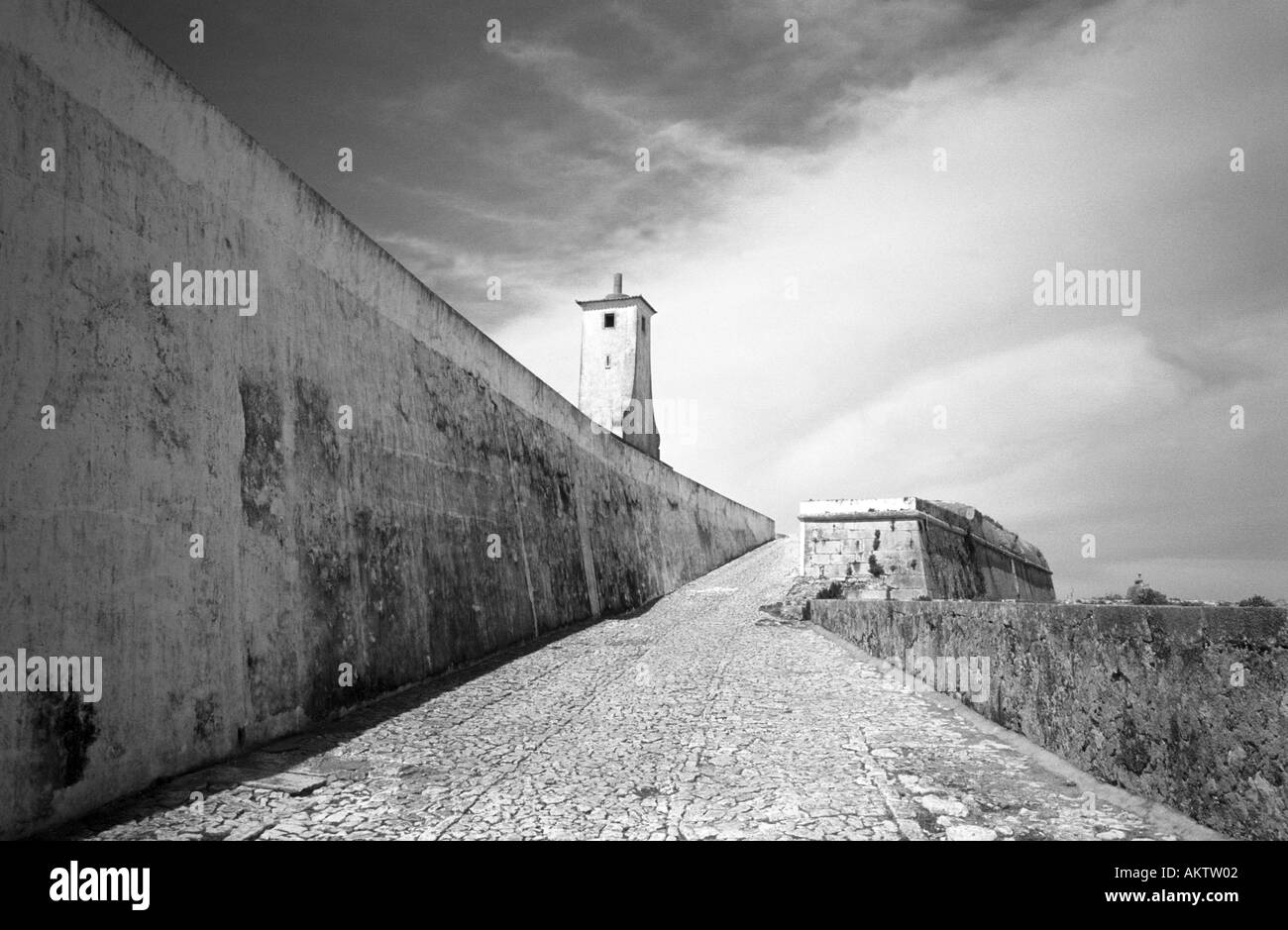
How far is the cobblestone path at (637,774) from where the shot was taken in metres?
3.97

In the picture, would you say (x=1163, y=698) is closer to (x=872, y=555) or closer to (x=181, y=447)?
(x=181, y=447)

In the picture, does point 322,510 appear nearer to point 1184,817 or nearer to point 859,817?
point 859,817

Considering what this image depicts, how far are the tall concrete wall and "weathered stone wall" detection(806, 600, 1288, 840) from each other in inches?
196

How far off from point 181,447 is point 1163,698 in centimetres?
538

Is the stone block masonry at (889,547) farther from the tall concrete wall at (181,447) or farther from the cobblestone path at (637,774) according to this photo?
the tall concrete wall at (181,447)

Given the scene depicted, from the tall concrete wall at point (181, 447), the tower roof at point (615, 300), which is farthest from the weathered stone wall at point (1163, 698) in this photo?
the tower roof at point (615, 300)

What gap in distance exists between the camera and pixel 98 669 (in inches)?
162

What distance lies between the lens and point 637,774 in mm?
4875

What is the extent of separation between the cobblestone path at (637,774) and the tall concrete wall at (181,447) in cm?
43

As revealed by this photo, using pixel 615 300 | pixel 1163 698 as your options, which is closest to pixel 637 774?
pixel 1163 698

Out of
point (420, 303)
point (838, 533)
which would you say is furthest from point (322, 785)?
point (838, 533)

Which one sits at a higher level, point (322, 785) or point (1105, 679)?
point (1105, 679)

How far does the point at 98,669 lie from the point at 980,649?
18.2ft

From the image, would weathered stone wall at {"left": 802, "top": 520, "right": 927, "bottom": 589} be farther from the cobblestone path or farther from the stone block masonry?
the cobblestone path
